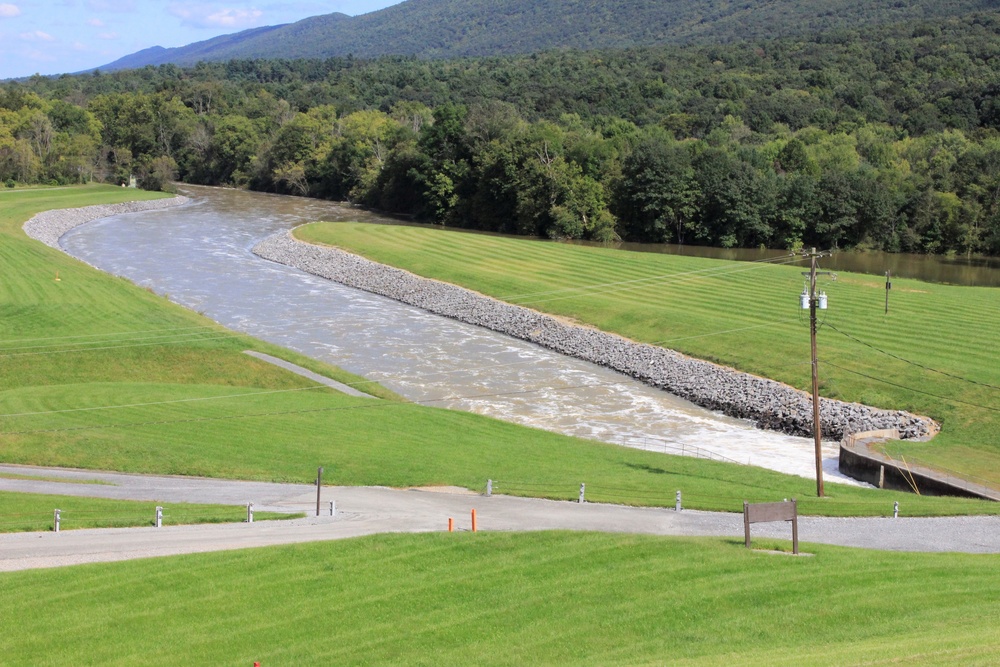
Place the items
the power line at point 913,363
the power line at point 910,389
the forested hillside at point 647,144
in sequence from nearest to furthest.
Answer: the power line at point 910,389 < the power line at point 913,363 < the forested hillside at point 647,144

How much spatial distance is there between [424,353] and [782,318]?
61.9ft

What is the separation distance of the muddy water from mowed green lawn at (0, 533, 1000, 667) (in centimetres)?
1587

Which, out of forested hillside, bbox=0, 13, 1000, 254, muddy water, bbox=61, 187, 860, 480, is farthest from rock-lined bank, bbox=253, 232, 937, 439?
forested hillside, bbox=0, 13, 1000, 254

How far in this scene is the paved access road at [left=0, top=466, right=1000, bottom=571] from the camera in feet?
65.5

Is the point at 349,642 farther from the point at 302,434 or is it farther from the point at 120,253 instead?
the point at 120,253

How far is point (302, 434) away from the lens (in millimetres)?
32688

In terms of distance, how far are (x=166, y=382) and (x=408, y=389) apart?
10037 millimetres

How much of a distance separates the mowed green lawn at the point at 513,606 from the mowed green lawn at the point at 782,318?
16.7 metres

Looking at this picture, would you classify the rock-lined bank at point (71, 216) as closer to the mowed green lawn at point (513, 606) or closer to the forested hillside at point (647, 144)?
the forested hillside at point (647, 144)

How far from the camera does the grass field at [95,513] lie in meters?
21.8

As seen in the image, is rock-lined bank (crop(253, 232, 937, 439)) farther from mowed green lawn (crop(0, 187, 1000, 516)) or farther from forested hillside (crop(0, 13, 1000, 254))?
forested hillside (crop(0, 13, 1000, 254))

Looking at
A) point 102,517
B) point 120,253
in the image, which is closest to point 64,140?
point 120,253

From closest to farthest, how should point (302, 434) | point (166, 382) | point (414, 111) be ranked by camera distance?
point (302, 434)
point (166, 382)
point (414, 111)

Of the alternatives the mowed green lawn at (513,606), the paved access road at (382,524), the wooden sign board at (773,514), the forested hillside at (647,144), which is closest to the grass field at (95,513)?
the paved access road at (382,524)
